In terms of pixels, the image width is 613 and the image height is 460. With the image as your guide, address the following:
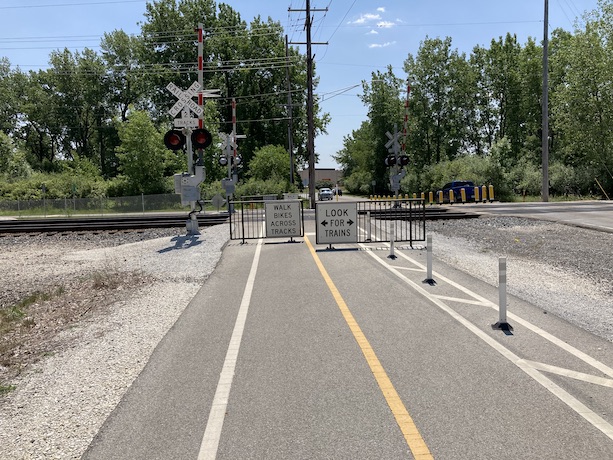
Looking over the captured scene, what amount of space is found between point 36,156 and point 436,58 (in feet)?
215

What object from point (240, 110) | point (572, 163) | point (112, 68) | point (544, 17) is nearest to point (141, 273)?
point (544, 17)

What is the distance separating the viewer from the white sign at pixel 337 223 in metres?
15.4

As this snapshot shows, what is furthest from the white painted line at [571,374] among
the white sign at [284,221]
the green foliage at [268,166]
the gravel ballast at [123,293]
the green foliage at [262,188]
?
the green foliage at [268,166]

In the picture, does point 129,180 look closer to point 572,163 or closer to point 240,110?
point 240,110

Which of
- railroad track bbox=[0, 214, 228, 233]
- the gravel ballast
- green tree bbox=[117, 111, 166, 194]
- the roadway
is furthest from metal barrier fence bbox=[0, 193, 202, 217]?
the roadway

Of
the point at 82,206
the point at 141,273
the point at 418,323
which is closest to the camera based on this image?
the point at 418,323

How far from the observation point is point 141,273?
521 inches

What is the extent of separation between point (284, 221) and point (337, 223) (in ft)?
7.53

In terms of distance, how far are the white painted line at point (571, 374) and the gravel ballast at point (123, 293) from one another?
198 centimetres

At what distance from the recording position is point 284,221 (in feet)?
56.3

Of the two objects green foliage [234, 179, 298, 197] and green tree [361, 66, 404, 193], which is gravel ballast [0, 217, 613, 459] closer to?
green foliage [234, 179, 298, 197]

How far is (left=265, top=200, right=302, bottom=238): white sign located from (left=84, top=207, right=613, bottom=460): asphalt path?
25.7 feet

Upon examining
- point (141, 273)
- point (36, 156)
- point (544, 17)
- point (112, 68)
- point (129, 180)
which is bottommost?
point (141, 273)

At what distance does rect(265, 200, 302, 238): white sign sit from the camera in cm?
1706
